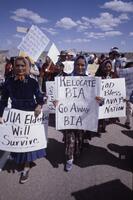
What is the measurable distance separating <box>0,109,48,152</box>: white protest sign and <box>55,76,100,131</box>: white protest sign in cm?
39

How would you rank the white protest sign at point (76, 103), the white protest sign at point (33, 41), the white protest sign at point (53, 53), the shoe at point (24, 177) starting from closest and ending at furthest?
the shoe at point (24, 177), the white protest sign at point (76, 103), the white protest sign at point (33, 41), the white protest sign at point (53, 53)

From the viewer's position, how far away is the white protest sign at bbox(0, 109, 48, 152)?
4.66m

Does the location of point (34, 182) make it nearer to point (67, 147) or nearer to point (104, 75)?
point (67, 147)

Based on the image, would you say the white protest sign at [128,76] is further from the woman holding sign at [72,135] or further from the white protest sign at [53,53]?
the white protest sign at [53,53]

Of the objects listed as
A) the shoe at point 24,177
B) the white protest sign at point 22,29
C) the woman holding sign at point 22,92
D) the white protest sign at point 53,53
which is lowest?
the shoe at point 24,177

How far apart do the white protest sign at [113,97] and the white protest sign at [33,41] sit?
2548 millimetres

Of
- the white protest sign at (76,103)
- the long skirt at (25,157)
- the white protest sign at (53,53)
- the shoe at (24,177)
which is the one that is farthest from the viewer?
the white protest sign at (53,53)

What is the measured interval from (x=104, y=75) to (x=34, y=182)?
3.17 metres

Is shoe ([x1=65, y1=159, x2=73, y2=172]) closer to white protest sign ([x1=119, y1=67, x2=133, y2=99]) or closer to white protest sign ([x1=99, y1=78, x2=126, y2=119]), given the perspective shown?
white protest sign ([x1=99, y1=78, x2=126, y2=119])

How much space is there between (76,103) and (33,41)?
3.35 m

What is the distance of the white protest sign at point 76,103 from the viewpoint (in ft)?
16.5

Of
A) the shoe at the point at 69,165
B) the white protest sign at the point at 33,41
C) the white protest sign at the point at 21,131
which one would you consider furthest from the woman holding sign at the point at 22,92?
the white protest sign at the point at 33,41

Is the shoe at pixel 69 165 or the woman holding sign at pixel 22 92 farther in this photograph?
the shoe at pixel 69 165

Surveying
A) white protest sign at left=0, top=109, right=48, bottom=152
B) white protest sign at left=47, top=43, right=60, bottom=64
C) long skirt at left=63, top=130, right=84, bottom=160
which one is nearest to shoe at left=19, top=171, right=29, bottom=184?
white protest sign at left=0, top=109, right=48, bottom=152
